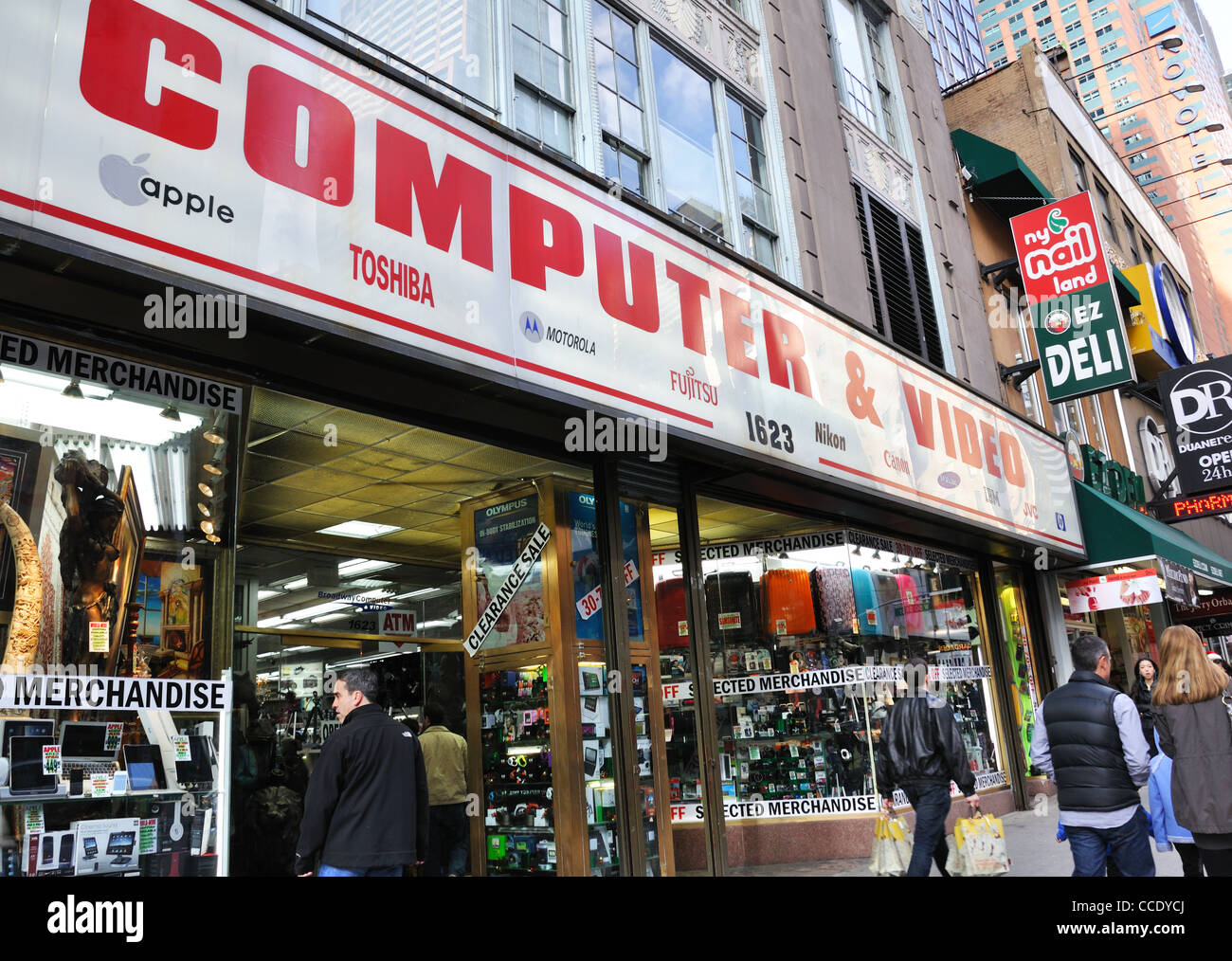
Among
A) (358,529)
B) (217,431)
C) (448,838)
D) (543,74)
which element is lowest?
(448,838)

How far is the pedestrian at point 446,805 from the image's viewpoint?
810cm

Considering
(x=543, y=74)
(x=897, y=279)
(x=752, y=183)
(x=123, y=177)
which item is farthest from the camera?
(x=897, y=279)

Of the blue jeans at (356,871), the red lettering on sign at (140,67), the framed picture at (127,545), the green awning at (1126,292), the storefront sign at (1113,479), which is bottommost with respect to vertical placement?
the blue jeans at (356,871)

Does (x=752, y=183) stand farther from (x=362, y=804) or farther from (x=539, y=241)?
(x=362, y=804)

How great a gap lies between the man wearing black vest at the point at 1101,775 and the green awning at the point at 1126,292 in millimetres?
18063

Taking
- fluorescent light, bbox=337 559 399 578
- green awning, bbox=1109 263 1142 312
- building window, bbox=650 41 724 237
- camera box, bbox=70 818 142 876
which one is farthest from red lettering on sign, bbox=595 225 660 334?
green awning, bbox=1109 263 1142 312

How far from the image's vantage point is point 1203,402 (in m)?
15.8

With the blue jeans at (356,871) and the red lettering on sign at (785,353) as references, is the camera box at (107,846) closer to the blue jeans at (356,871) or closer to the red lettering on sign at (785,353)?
the blue jeans at (356,871)

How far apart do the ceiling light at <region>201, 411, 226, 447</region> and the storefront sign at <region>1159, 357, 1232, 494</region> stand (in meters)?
15.5

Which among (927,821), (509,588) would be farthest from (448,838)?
(927,821)

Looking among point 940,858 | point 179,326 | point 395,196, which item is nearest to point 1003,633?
point 940,858

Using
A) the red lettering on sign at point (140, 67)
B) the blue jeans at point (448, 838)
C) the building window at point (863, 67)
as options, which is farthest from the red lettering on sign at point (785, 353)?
the building window at point (863, 67)

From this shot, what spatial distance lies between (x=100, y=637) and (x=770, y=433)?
5215 millimetres
